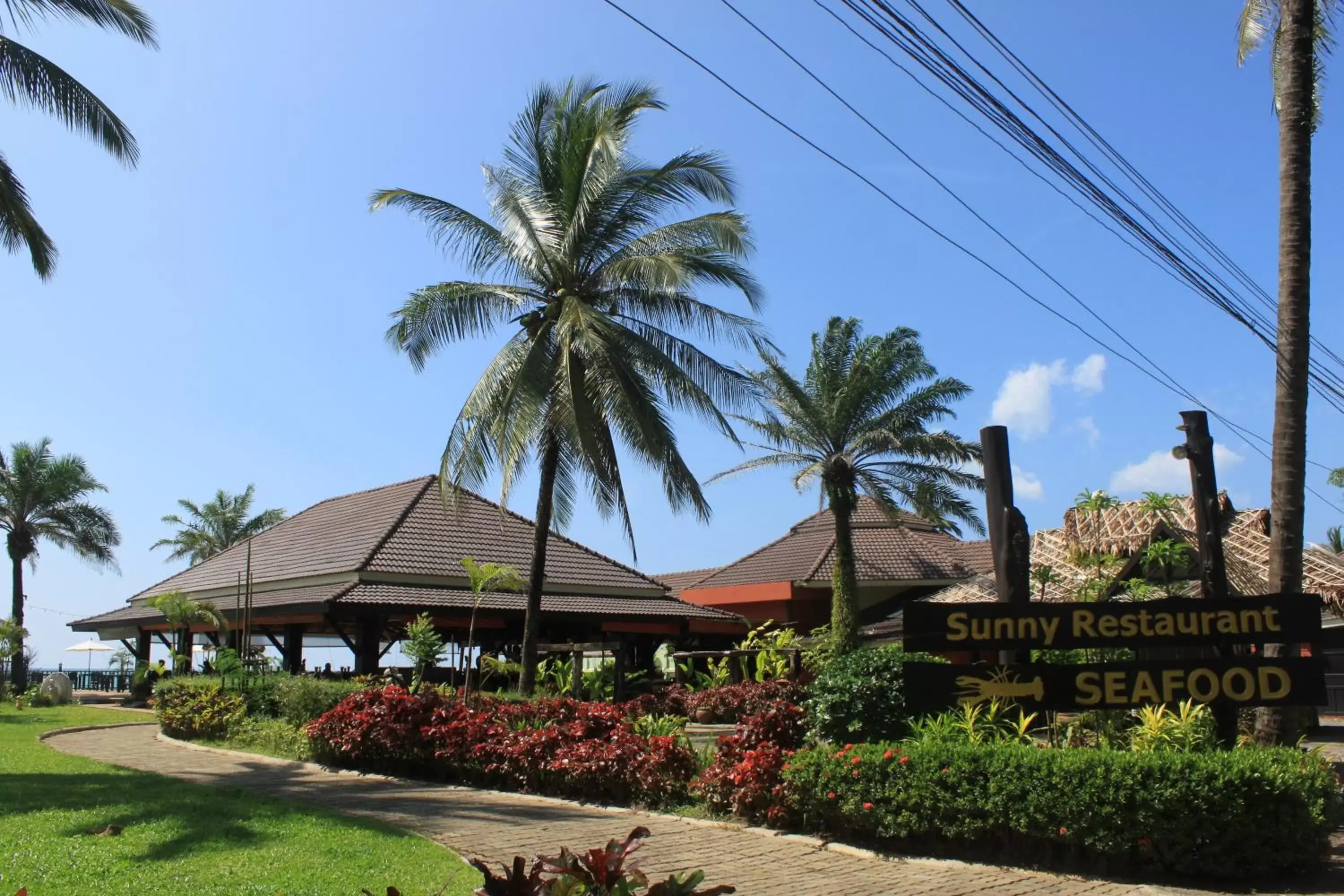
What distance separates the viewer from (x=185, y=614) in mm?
25188

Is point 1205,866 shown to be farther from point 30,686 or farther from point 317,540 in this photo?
point 30,686

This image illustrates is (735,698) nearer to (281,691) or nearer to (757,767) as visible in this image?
(281,691)

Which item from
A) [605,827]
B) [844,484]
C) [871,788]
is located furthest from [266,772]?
[844,484]

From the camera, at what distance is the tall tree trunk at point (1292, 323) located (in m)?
10.7

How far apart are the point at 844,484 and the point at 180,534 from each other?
1688 inches

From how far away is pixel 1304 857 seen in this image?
751 cm

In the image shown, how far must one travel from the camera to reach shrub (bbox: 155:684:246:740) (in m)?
18.3

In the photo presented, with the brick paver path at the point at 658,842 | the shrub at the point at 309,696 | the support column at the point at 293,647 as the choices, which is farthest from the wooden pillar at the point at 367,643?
the brick paver path at the point at 658,842

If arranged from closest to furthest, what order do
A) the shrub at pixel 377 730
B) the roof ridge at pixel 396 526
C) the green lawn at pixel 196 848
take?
the green lawn at pixel 196 848 < the shrub at pixel 377 730 < the roof ridge at pixel 396 526

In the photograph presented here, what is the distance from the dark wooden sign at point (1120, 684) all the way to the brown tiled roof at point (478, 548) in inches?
555

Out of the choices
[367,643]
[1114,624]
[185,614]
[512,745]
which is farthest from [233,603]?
[1114,624]

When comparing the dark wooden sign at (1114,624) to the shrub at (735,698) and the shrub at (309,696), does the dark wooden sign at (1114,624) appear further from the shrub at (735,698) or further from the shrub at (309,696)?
the shrub at (735,698)

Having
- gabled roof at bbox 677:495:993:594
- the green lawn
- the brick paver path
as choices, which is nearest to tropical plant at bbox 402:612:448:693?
the brick paver path

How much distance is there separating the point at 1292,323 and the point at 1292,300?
281 millimetres
